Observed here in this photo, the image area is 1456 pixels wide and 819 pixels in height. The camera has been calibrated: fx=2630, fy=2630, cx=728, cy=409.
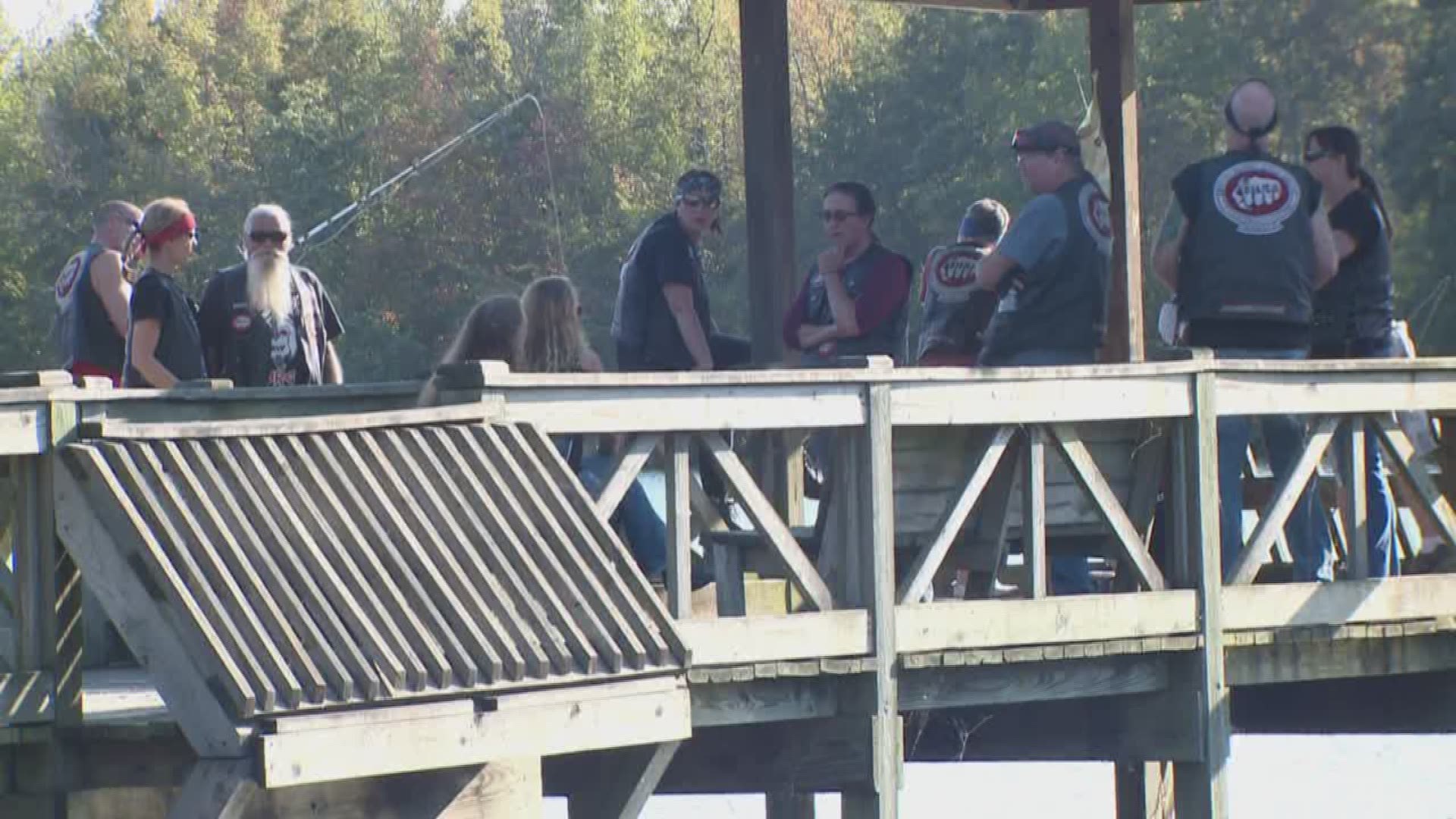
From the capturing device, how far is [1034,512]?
7.62m

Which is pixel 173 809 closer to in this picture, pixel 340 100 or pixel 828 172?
pixel 828 172

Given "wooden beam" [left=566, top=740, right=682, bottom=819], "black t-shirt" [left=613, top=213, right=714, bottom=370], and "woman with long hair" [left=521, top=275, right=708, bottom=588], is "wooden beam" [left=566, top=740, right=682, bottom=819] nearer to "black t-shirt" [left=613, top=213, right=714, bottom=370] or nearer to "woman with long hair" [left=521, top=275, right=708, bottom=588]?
Result: "woman with long hair" [left=521, top=275, right=708, bottom=588]

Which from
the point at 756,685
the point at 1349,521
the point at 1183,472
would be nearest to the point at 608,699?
the point at 756,685

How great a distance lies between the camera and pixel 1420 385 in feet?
27.8

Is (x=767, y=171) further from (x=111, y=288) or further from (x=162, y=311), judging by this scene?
(x=162, y=311)

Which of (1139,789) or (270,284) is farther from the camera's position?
(1139,789)

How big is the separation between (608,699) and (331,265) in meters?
48.1

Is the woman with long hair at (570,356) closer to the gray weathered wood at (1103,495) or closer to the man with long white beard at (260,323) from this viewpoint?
the man with long white beard at (260,323)

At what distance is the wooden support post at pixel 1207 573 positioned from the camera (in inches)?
316

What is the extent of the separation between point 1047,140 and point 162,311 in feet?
8.99

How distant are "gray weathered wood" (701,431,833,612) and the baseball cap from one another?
5.38 ft

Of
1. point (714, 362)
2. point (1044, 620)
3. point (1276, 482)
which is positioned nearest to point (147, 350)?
point (714, 362)

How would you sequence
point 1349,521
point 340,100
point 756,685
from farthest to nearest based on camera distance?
point 340,100, point 1349,521, point 756,685

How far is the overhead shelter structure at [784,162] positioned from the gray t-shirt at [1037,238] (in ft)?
4.49
